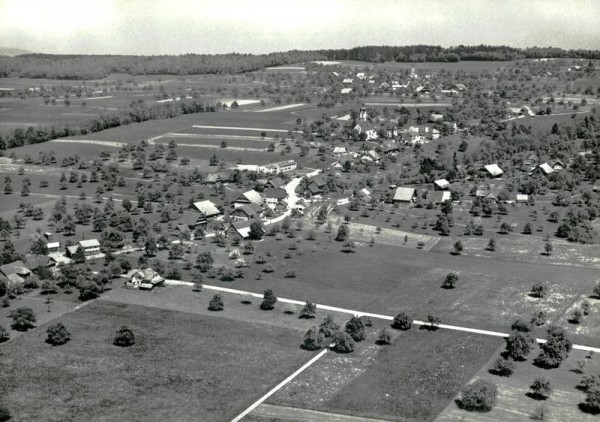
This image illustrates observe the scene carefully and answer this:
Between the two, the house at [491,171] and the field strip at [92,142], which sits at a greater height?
the field strip at [92,142]

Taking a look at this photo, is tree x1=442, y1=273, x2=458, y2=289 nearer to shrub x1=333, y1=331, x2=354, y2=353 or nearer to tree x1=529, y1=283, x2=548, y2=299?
tree x1=529, y1=283, x2=548, y2=299

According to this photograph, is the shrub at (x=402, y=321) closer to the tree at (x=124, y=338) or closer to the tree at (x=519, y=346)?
the tree at (x=519, y=346)

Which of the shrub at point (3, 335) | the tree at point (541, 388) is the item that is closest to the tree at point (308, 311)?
the tree at point (541, 388)

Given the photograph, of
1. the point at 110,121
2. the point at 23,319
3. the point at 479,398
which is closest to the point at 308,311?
the point at 479,398

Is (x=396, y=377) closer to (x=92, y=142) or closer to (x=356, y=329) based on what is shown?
(x=356, y=329)

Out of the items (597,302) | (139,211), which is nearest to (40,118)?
(139,211)

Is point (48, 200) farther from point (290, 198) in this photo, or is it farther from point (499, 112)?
point (499, 112)
